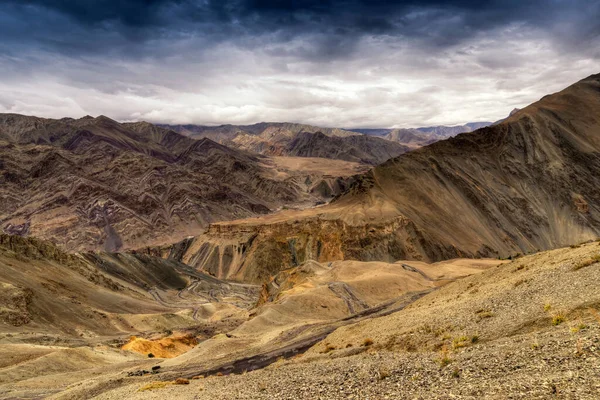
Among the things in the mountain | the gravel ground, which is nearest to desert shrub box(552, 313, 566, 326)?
the gravel ground

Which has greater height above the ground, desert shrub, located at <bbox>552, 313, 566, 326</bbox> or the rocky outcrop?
desert shrub, located at <bbox>552, 313, 566, 326</bbox>

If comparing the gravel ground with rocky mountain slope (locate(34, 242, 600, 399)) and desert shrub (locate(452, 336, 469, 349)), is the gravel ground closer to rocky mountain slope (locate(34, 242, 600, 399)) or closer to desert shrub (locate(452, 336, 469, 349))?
rocky mountain slope (locate(34, 242, 600, 399))

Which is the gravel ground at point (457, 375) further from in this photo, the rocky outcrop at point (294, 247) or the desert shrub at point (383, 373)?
the rocky outcrop at point (294, 247)

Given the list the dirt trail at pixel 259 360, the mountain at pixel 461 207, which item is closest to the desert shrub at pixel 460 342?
the dirt trail at pixel 259 360

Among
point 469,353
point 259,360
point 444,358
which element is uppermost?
point 469,353

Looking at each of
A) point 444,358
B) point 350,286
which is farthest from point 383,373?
point 350,286

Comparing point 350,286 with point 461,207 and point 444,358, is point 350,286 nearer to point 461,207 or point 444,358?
point 444,358

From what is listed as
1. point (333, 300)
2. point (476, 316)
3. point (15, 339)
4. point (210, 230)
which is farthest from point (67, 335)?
point (210, 230)
